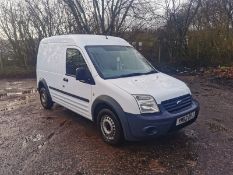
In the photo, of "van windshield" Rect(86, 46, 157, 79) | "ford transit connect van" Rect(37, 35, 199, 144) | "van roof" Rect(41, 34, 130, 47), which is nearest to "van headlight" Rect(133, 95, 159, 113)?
"ford transit connect van" Rect(37, 35, 199, 144)

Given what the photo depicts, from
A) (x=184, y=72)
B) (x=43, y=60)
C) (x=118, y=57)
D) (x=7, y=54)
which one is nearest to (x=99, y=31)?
(x=184, y=72)

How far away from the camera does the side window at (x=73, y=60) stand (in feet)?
17.7

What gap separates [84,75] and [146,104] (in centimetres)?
146

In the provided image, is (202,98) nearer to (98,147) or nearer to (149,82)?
(149,82)

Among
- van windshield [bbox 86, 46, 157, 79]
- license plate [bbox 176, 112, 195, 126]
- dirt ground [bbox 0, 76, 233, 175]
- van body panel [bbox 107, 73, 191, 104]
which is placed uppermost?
van windshield [bbox 86, 46, 157, 79]

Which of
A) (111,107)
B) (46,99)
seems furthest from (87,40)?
(46,99)

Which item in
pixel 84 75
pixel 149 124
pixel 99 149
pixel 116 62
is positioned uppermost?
pixel 116 62

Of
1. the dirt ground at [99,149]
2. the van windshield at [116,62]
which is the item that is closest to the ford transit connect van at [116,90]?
the van windshield at [116,62]

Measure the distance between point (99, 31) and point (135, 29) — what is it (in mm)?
2150

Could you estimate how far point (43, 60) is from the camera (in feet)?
23.8

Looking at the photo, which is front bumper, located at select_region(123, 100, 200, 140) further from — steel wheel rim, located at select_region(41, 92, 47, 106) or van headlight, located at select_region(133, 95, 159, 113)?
steel wheel rim, located at select_region(41, 92, 47, 106)

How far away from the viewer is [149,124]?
4.14m

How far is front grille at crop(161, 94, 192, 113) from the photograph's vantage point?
438 cm

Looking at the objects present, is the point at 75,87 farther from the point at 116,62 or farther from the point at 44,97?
the point at 44,97
